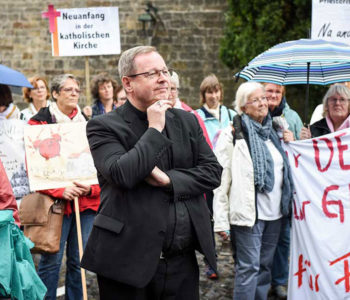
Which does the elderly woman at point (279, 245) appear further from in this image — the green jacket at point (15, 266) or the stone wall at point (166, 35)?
the stone wall at point (166, 35)

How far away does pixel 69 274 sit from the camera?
436 cm

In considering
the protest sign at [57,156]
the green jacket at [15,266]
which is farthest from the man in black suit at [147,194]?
the protest sign at [57,156]

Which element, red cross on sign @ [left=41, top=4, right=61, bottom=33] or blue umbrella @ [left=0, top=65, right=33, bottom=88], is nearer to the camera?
blue umbrella @ [left=0, top=65, right=33, bottom=88]

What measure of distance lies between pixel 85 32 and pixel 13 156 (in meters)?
2.04

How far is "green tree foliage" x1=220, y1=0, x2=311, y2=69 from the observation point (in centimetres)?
1123

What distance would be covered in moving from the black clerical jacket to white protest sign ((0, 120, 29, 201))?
217 cm

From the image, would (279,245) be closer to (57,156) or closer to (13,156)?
(57,156)

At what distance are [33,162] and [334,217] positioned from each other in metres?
2.45

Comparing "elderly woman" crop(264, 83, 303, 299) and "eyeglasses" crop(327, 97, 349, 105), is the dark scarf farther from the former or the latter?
"elderly woman" crop(264, 83, 303, 299)

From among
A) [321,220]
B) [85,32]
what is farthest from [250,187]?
[85,32]

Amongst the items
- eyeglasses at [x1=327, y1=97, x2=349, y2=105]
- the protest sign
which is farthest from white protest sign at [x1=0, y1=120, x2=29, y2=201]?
eyeglasses at [x1=327, y1=97, x2=349, y2=105]

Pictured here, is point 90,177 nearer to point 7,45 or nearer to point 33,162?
point 33,162

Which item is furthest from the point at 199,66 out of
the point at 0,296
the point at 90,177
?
the point at 0,296

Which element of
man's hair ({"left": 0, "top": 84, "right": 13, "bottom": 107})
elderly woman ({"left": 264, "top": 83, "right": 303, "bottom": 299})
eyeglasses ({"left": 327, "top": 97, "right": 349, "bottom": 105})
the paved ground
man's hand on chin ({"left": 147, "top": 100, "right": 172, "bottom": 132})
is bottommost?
the paved ground
